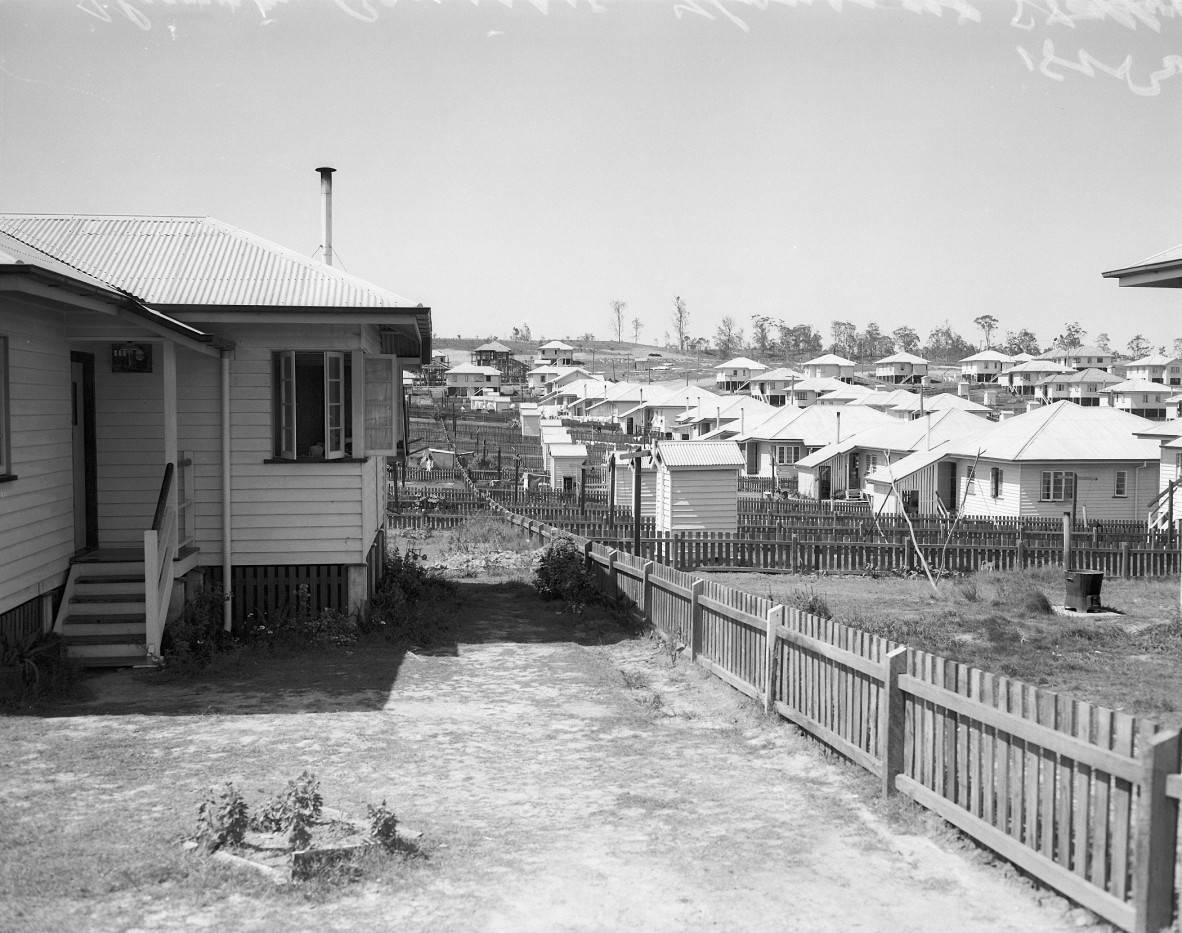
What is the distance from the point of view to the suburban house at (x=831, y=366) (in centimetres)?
13612

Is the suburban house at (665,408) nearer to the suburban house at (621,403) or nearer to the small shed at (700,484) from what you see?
the suburban house at (621,403)

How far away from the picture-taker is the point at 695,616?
13.2 metres

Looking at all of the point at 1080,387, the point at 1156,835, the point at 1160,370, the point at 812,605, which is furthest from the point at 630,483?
the point at 1160,370

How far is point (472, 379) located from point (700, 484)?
111 meters

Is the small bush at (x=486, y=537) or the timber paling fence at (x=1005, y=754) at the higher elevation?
the timber paling fence at (x=1005, y=754)

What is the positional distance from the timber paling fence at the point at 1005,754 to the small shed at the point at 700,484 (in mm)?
20768

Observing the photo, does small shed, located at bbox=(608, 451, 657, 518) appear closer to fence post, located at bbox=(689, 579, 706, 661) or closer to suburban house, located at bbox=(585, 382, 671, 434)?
fence post, located at bbox=(689, 579, 706, 661)

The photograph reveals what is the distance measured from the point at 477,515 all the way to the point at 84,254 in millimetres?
19824

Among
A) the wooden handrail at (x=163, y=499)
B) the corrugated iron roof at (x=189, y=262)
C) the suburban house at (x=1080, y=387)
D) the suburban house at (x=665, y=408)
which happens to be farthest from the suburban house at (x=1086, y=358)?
the wooden handrail at (x=163, y=499)

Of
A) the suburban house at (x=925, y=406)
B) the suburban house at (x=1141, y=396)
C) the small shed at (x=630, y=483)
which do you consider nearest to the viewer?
the small shed at (x=630, y=483)

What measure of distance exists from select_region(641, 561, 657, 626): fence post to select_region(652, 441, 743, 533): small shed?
1564cm

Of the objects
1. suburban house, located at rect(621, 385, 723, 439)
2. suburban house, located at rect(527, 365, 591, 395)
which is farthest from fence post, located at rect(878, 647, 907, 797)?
suburban house, located at rect(527, 365, 591, 395)

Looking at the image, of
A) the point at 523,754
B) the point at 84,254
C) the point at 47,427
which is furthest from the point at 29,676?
the point at 84,254

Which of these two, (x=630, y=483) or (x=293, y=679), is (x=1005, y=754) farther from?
(x=630, y=483)
